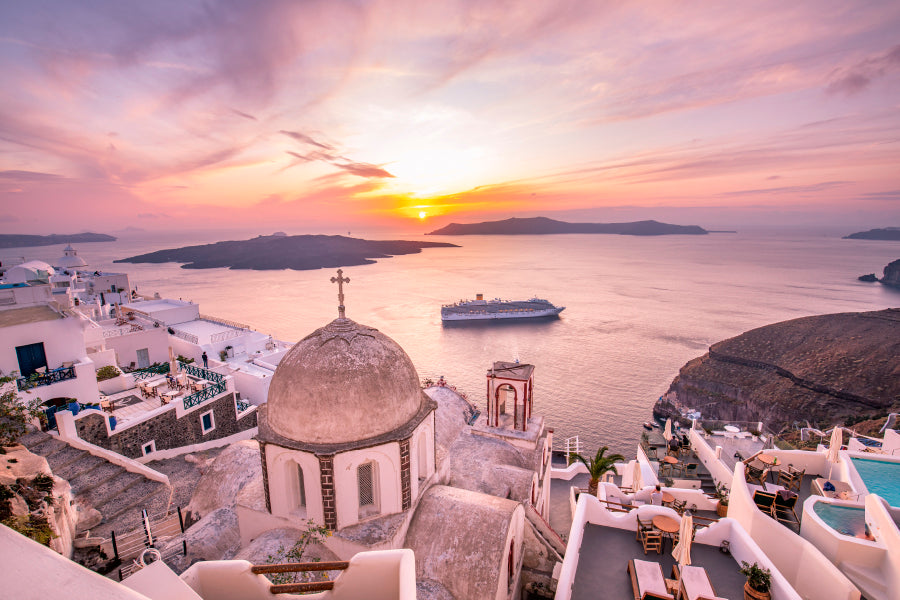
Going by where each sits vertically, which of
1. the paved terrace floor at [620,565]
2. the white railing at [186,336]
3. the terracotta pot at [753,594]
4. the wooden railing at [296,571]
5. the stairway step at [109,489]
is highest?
the wooden railing at [296,571]

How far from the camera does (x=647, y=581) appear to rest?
7.61 metres

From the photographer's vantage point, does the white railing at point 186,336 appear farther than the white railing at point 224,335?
No

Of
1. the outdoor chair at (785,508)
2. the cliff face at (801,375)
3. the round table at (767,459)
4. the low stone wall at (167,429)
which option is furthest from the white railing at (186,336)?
the cliff face at (801,375)

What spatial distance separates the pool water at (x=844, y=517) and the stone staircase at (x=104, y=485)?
60.4 feet

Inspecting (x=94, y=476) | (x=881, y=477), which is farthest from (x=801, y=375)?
(x=94, y=476)

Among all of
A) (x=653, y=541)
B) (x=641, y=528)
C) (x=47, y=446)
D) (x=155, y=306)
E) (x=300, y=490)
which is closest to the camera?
(x=653, y=541)

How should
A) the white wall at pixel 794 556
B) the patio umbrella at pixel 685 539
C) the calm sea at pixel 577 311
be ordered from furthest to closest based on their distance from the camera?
the calm sea at pixel 577 311, the white wall at pixel 794 556, the patio umbrella at pixel 685 539

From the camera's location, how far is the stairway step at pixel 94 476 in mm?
13436

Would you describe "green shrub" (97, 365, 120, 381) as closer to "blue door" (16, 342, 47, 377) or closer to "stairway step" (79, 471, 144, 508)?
"blue door" (16, 342, 47, 377)

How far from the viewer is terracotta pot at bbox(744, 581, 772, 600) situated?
22.9 feet

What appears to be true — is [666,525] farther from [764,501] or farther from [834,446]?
[834,446]

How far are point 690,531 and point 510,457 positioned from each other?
7794 mm

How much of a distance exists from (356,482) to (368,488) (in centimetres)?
76

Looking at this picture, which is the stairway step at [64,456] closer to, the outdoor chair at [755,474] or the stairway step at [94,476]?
the stairway step at [94,476]
